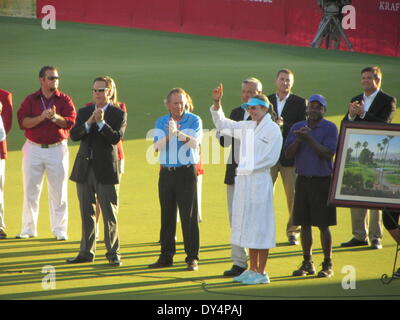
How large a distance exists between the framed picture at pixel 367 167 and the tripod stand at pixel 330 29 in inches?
668

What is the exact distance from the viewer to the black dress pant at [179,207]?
401 inches

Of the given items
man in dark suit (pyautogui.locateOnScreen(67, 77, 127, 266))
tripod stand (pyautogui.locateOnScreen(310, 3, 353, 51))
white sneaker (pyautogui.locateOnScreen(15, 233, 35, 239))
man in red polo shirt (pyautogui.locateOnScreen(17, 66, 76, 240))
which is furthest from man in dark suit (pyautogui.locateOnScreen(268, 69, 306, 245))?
tripod stand (pyautogui.locateOnScreen(310, 3, 353, 51))

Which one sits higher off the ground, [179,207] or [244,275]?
[179,207]

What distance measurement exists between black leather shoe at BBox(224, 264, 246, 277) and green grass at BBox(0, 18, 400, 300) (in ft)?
0.54

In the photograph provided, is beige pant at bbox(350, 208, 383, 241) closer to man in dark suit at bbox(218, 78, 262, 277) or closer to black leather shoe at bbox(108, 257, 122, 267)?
man in dark suit at bbox(218, 78, 262, 277)

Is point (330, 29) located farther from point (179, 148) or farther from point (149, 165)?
point (179, 148)

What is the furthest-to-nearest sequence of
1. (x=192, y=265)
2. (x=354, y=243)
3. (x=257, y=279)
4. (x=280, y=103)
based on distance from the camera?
(x=280, y=103) → (x=354, y=243) → (x=192, y=265) → (x=257, y=279)

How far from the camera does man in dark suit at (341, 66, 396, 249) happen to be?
1114 cm

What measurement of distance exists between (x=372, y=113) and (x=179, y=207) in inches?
109

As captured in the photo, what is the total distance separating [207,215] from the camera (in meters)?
13.0

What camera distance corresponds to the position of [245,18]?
28.8 meters

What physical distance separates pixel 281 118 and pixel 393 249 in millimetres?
2202

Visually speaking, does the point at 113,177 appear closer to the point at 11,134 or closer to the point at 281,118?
the point at 281,118

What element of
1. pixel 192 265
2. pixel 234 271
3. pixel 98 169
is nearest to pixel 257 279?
pixel 234 271
